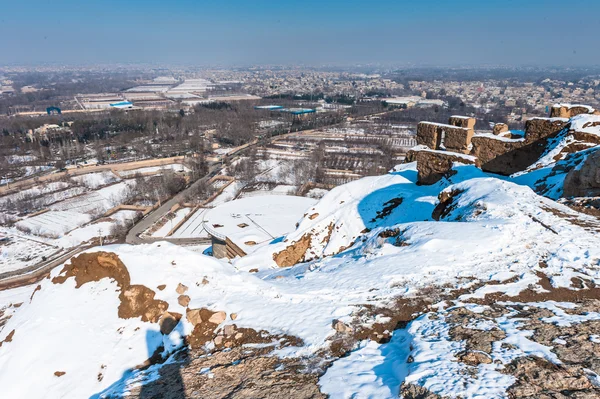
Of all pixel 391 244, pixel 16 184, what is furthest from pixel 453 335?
pixel 16 184

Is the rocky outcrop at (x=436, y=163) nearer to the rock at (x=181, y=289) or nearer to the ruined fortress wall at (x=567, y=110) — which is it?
the ruined fortress wall at (x=567, y=110)

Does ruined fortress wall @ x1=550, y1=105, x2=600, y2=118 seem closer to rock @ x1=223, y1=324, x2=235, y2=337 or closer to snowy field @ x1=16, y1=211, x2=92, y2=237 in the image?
rock @ x1=223, y1=324, x2=235, y2=337

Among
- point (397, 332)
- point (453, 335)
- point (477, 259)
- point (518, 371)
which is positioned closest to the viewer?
point (518, 371)

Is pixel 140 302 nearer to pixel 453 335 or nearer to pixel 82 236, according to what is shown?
pixel 453 335

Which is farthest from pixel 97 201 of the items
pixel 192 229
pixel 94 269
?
pixel 94 269

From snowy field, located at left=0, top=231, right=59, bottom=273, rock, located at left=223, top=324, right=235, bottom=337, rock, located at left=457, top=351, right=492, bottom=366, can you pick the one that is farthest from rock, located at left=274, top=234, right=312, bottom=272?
snowy field, located at left=0, top=231, right=59, bottom=273

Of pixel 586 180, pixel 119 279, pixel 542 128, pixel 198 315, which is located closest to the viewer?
pixel 198 315

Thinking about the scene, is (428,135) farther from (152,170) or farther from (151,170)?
(151,170)

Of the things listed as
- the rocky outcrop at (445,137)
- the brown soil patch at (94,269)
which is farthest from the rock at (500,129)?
the brown soil patch at (94,269)
